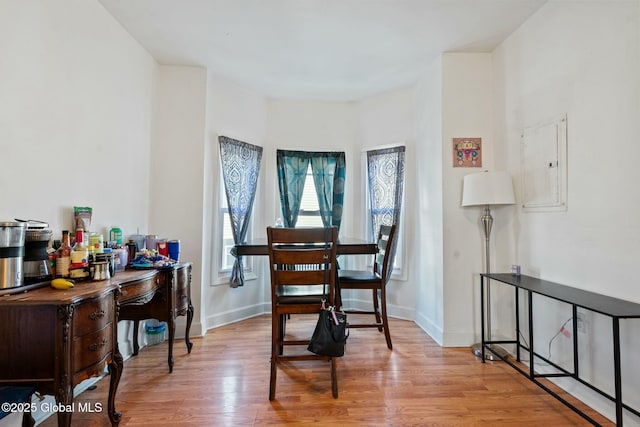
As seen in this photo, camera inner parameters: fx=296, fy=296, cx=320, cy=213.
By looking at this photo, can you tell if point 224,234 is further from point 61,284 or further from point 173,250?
point 61,284

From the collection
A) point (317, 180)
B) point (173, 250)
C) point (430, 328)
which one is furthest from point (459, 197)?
point (173, 250)

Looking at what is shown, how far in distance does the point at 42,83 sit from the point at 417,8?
253 centimetres

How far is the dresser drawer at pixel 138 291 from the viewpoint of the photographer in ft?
5.56

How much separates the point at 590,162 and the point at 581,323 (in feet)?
3.35

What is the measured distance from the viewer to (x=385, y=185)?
366 centimetres

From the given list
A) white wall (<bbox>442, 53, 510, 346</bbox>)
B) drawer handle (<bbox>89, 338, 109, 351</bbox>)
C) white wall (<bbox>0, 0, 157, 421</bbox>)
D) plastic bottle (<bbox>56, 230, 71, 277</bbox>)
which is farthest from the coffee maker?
white wall (<bbox>442, 53, 510, 346</bbox>)

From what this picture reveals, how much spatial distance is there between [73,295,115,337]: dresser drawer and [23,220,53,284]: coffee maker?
361 mm

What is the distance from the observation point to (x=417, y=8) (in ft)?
7.32

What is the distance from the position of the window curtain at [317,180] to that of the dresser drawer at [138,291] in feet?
6.35

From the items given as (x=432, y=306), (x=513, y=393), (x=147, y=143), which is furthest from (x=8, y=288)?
(x=432, y=306)

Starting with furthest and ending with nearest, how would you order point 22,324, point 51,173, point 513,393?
1. point 513,393
2. point 51,173
3. point 22,324

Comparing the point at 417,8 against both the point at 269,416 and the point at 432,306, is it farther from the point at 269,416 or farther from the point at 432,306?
the point at 269,416

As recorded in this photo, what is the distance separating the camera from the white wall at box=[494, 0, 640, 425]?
1.62m

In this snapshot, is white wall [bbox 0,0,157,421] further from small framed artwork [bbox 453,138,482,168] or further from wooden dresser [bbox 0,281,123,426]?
small framed artwork [bbox 453,138,482,168]
